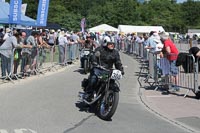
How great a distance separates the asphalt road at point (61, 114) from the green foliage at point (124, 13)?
85.1 metres

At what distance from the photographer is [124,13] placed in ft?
383

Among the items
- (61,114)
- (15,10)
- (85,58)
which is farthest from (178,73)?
(15,10)

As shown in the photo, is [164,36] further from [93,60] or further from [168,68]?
[93,60]

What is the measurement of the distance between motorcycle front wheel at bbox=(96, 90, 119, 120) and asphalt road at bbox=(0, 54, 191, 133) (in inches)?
5.8

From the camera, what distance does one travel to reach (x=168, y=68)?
44.9 feet

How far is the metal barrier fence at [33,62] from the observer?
15.2 metres

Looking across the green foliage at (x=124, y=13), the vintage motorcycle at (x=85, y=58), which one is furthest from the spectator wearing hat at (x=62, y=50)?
the green foliage at (x=124, y=13)

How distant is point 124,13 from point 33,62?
331 feet

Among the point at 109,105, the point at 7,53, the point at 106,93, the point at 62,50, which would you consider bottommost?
the point at 109,105

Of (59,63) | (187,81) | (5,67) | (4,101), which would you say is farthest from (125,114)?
(59,63)

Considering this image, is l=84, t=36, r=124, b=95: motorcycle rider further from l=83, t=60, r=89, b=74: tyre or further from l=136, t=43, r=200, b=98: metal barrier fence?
l=83, t=60, r=89, b=74: tyre

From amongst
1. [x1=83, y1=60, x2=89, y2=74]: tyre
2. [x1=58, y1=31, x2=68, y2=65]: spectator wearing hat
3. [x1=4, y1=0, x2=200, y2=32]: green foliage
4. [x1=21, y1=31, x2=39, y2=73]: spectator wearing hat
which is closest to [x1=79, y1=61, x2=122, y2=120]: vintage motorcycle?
[x1=21, y1=31, x2=39, y2=73]: spectator wearing hat

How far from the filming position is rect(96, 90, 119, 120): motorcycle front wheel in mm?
8883

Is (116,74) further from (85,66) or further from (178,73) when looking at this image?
(85,66)
